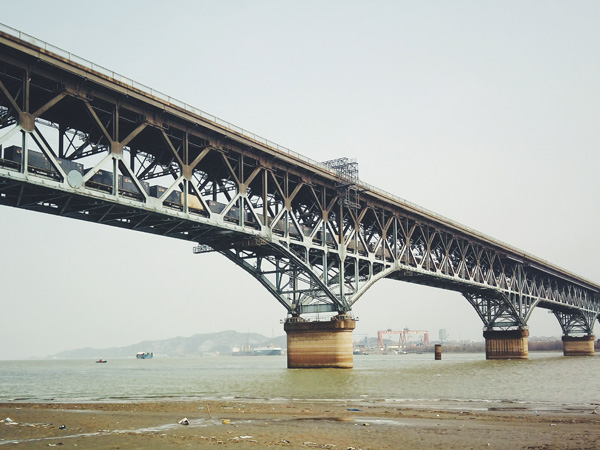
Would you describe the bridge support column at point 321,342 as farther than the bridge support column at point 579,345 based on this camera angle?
No

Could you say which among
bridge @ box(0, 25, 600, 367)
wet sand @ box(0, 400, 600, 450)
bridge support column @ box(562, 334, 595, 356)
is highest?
bridge @ box(0, 25, 600, 367)

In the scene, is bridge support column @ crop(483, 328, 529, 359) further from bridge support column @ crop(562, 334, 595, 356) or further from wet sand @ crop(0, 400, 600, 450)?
wet sand @ crop(0, 400, 600, 450)

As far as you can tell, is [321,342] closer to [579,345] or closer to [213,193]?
[213,193]

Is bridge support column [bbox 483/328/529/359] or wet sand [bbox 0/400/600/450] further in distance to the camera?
bridge support column [bbox 483/328/529/359]

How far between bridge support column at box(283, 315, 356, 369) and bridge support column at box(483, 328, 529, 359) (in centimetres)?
5688

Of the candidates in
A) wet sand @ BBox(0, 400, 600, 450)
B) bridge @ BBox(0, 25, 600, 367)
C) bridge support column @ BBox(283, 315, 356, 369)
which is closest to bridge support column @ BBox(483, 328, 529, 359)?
bridge @ BBox(0, 25, 600, 367)

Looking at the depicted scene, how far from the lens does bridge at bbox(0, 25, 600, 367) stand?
35.9 metres

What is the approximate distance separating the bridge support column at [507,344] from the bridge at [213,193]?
21462 mm

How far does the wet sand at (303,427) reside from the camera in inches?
640

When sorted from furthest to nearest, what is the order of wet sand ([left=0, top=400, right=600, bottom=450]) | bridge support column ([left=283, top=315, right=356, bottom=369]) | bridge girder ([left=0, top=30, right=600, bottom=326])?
bridge support column ([left=283, top=315, right=356, bottom=369])
bridge girder ([left=0, top=30, right=600, bottom=326])
wet sand ([left=0, top=400, right=600, bottom=450])

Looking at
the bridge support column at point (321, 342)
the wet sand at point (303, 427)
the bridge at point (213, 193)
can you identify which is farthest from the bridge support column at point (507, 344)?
the wet sand at point (303, 427)

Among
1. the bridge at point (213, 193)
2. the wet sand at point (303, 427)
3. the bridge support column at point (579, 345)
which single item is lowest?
the bridge support column at point (579, 345)

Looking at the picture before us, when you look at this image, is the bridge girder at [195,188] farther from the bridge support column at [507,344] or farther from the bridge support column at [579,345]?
the bridge support column at [579,345]

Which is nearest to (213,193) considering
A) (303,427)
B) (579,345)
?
(303,427)
